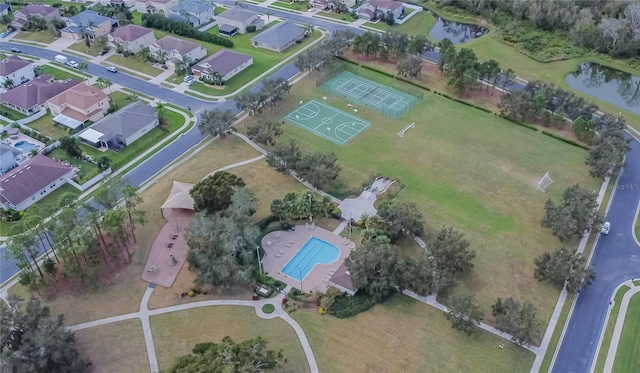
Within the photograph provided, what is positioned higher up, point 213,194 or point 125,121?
point 213,194

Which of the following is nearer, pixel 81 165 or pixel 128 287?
pixel 128 287

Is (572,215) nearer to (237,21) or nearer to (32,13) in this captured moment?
(237,21)

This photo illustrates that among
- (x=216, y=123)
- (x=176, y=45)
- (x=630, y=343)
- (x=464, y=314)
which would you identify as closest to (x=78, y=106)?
(x=176, y=45)

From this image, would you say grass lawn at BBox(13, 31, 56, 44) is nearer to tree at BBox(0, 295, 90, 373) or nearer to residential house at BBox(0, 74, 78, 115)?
residential house at BBox(0, 74, 78, 115)

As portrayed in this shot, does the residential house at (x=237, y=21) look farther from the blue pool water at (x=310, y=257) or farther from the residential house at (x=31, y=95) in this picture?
the blue pool water at (x=310, y=257)

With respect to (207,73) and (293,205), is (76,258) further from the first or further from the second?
(207,73)

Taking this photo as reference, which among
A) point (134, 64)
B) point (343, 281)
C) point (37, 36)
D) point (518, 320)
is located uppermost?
point (518, 320)
